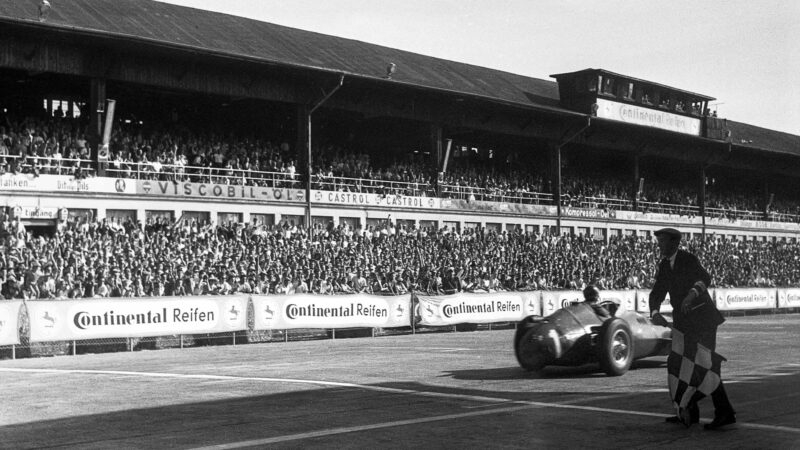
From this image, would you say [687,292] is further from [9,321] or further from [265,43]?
[265,43]

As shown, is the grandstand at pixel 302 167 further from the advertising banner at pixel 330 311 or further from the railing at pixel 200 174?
the advertising banner at pixel 330 311

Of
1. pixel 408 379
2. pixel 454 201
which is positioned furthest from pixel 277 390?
pixel 454 201

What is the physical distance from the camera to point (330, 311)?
27.6 m

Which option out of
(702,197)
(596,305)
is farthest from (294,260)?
(702,197)

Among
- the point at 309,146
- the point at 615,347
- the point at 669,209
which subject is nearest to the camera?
the point at 615,347

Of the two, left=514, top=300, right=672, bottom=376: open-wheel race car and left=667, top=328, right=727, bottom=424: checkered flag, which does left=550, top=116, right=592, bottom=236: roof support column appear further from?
left=667, top=328, right=727, bottom=424: checkered flag

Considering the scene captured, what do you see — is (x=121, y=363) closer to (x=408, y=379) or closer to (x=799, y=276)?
(x=408, y=379)

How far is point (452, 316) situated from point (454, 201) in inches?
518

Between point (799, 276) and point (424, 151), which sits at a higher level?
point (424, 151)

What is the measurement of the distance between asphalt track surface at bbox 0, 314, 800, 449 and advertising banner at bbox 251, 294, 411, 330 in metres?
6.39

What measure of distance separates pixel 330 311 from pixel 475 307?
21.3 ft

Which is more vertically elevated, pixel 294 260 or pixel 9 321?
pixel 294 260

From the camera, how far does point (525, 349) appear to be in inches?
590

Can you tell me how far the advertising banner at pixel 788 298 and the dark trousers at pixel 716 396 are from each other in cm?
3934
